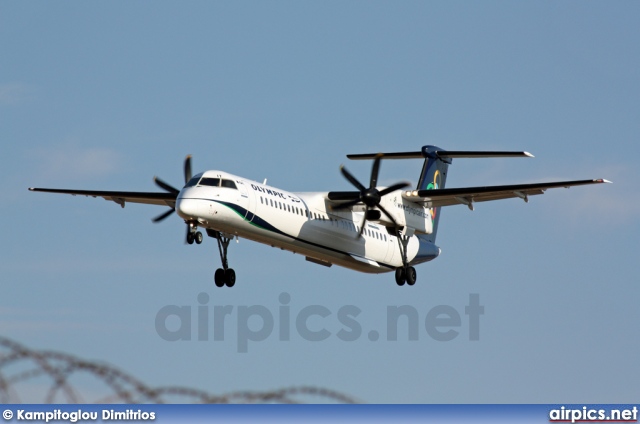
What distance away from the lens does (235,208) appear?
2992 centimetres

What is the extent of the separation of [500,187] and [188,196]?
10.6 m

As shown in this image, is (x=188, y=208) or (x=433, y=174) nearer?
(x=188, y=208)

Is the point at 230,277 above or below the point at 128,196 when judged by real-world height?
below

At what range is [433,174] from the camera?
3988 centimetres

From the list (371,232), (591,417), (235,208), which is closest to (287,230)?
(235,208)

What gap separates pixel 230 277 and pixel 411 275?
7.21m

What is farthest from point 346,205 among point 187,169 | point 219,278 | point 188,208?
point 188,208

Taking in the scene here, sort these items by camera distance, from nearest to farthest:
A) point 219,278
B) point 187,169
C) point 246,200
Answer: point 246,200 < point 187,169 < point 219,278

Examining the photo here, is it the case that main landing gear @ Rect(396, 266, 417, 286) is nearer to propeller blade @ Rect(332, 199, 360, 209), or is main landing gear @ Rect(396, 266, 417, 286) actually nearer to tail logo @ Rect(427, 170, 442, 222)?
tail logo @ Rect(427, 170, 442, 222)

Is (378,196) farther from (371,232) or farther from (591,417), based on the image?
(591,417)

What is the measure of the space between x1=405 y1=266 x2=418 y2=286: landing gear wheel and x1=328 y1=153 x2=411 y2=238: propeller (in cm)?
312

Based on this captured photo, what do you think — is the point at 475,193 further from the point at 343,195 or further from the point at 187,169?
the point at 187,169

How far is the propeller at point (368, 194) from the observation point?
3350 cm

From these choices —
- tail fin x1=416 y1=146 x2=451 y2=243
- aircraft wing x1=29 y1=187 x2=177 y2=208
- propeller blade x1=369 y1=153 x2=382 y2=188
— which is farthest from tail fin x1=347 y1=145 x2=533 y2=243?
aircraft wing x1=29 y1=187 x2=177 y2=208
